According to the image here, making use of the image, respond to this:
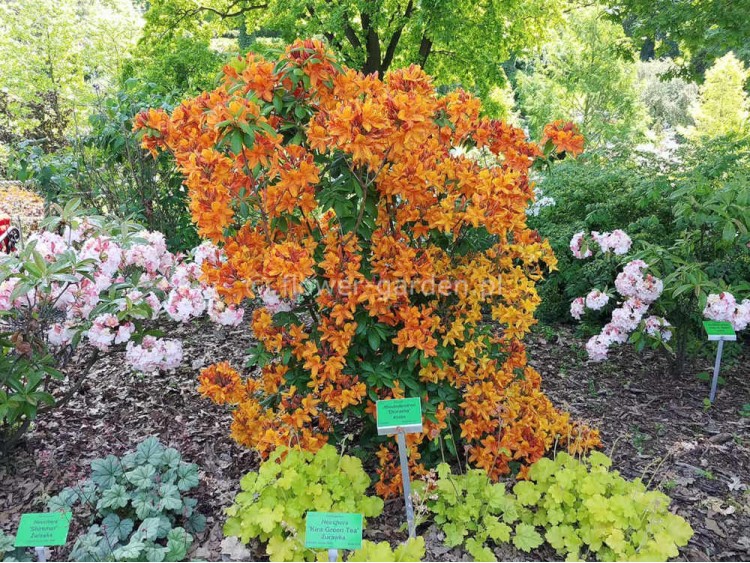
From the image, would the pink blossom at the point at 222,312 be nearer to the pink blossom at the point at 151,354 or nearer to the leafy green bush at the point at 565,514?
the pink blossom at the point at 151,354

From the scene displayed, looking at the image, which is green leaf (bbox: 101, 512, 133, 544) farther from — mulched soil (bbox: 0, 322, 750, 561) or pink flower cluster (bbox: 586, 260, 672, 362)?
pink flower cluster (bbox: 586, 260, 672, 362)

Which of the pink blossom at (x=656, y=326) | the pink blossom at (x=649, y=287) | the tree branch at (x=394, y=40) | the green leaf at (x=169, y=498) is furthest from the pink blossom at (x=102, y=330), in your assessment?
the tree branch at (x=394, y=40)

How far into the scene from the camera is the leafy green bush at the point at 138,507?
1.96 meters

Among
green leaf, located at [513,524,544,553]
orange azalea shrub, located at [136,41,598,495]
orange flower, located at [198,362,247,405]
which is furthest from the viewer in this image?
orange flower, located at [198,362,247,405]

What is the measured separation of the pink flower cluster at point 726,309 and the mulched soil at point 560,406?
1.78 feet

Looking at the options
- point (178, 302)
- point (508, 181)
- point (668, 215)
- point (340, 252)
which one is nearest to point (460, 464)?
point (340, 252)

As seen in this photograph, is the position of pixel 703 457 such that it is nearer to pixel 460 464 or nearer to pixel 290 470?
pixel 460 464

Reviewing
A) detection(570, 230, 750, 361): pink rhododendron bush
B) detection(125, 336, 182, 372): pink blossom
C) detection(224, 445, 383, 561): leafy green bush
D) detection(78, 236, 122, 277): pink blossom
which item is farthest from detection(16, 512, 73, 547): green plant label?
detection(570, 230, 750, 361): pink rhododendron bush

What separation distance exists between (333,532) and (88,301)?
4.84ft

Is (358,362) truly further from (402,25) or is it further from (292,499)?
(402,25)

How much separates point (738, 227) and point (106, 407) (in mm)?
3534

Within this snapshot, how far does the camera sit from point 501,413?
2443 millimetres

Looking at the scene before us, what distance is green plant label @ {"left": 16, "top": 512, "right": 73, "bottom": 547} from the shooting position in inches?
69.1

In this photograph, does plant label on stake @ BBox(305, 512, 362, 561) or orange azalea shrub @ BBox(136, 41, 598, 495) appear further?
orange azalea shrub @ BBox(136, 41, 598, 495)
